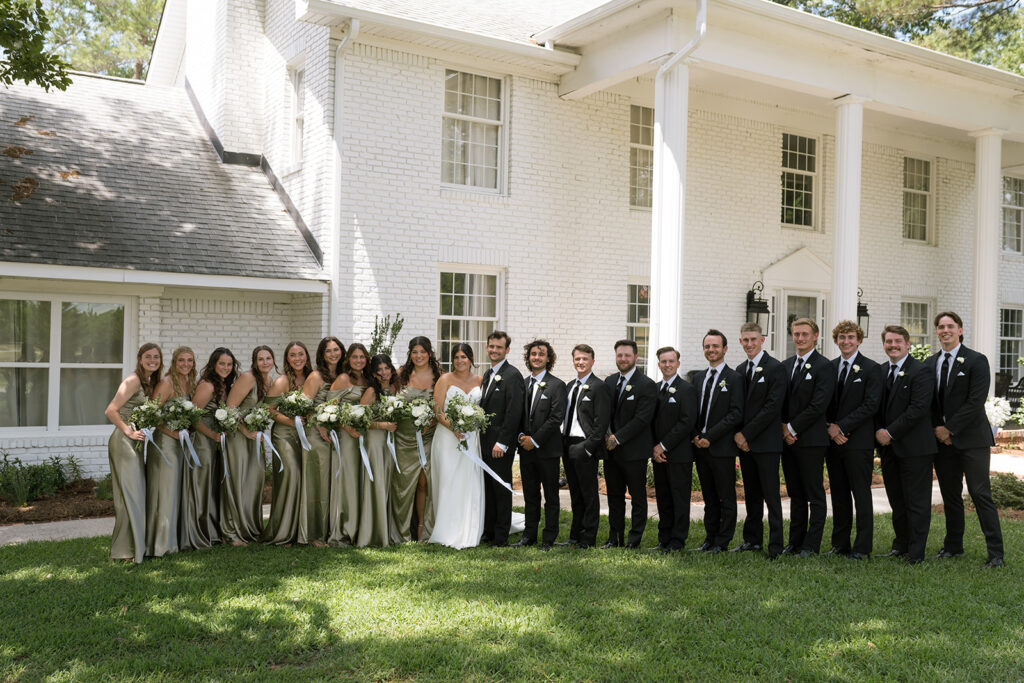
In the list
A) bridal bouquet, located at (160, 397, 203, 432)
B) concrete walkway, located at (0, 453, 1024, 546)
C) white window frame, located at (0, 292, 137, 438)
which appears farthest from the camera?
white window frame, located at (0, 292, 137, 438)

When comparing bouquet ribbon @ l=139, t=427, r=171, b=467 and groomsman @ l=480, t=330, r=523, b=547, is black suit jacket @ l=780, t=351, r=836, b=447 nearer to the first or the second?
groomsman @ l=480, t=330, r=523, b=547

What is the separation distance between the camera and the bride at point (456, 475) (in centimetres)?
848

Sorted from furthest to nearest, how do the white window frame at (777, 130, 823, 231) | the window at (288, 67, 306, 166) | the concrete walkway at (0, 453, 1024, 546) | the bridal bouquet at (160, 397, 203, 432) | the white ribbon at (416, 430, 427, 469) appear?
1. the white window frame at (777, 130, 823, 231)
2. the window at (288, 67, 306, 166)
3. the concrete walkway at (0, 453, 1024, 546)
4. the white ribbon at (416, 430, 427, 469)
5. the bridal bouquet at (160, 397, 203, 432)

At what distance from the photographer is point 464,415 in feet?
26.7

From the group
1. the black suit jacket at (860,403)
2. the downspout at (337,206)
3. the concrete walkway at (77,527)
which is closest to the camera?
the black suit jacket at (860,403)

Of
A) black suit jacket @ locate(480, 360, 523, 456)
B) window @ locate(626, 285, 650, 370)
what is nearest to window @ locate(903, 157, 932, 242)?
window @ locate(626, 285, 650, 370)

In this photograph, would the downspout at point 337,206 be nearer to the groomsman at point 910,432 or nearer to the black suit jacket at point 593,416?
the black suit jacket at point 593,416

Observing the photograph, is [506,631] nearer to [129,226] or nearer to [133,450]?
[133,450]

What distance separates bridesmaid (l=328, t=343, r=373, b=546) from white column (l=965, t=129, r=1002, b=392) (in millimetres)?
12816

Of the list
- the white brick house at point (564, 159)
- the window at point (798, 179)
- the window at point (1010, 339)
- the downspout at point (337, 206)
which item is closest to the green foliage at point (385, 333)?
the white brick house at point (564, 159)

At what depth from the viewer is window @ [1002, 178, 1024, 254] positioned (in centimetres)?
2127

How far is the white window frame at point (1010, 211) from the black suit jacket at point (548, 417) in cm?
1723

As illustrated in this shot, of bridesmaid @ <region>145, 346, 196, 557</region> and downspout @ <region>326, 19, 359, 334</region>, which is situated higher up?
downspout @ <region>326, 19, 359, 334</region>

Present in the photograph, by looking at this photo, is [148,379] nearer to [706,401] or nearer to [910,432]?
[706,401]
